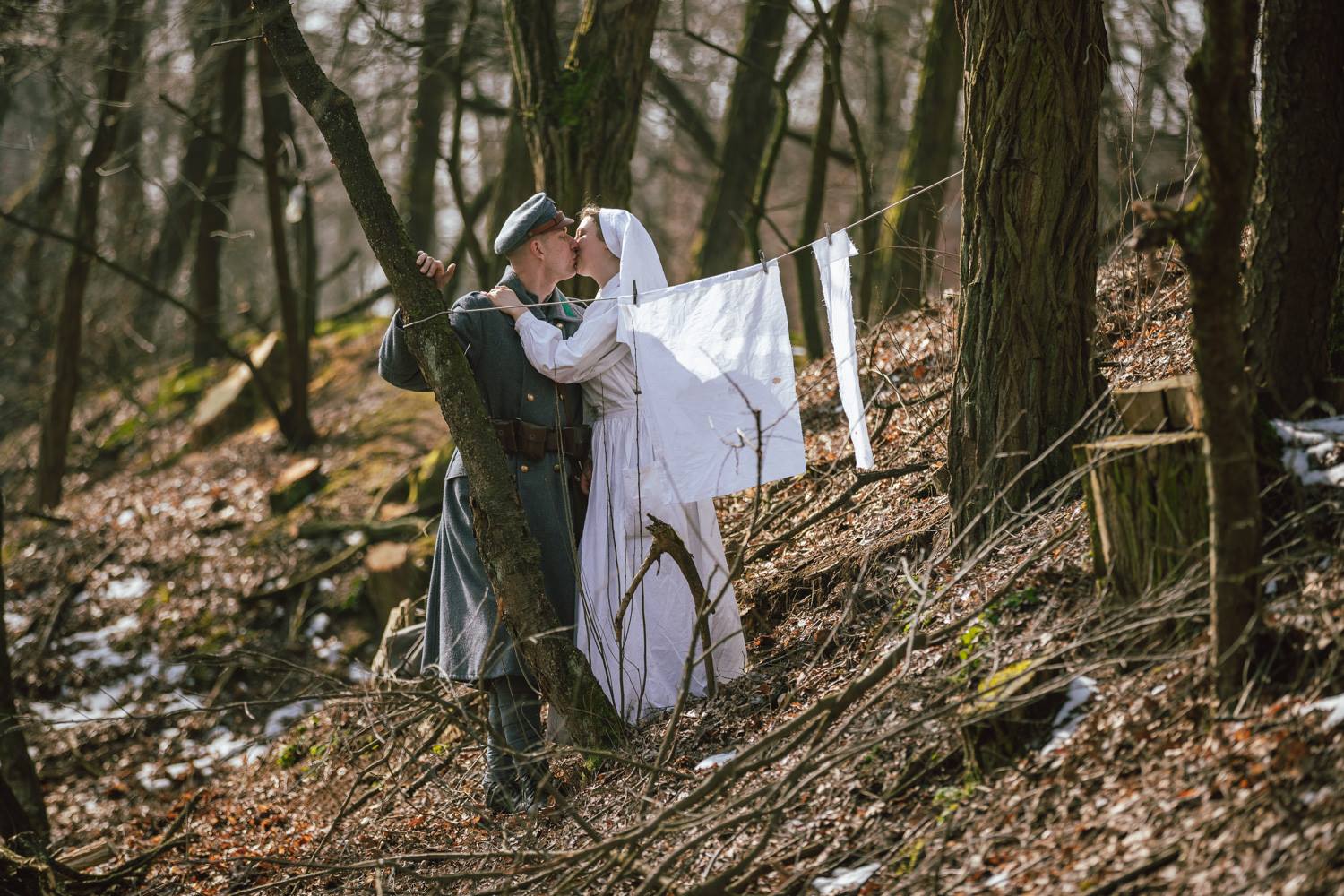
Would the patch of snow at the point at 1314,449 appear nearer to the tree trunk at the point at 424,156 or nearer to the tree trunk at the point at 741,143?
the tree trunk at the point at 741,143

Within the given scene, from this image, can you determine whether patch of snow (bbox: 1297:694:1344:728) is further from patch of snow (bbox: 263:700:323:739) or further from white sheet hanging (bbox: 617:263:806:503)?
patch of snow (bbox: 263:700:323:739)


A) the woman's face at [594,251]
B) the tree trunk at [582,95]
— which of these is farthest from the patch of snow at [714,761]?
the tree trunk at [582,95]

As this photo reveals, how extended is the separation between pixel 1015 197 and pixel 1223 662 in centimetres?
180

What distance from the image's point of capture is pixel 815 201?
9391 mm

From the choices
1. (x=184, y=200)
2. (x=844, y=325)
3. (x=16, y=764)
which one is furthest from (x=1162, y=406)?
(x=184, y=200)

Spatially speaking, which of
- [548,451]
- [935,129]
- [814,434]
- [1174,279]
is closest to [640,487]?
[548,451]

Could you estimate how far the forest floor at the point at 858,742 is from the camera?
3.05 metres

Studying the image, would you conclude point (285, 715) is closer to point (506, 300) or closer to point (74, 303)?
point (506, 300)

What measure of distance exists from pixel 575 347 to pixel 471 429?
0.52 m

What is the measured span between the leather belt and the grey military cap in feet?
2.41

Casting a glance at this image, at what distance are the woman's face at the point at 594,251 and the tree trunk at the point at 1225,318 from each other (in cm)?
254

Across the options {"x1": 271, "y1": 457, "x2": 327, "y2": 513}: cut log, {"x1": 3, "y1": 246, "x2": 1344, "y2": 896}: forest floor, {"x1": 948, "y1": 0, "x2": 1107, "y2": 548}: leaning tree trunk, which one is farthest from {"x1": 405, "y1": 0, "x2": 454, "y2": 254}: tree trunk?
{"x1": 948, "y1": 0, "x2": 1107, "y2": 548}: leaning tree trunk

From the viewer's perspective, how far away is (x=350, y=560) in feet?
29.2

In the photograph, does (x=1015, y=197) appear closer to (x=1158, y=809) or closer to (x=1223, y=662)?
(x=1223, y=662)
